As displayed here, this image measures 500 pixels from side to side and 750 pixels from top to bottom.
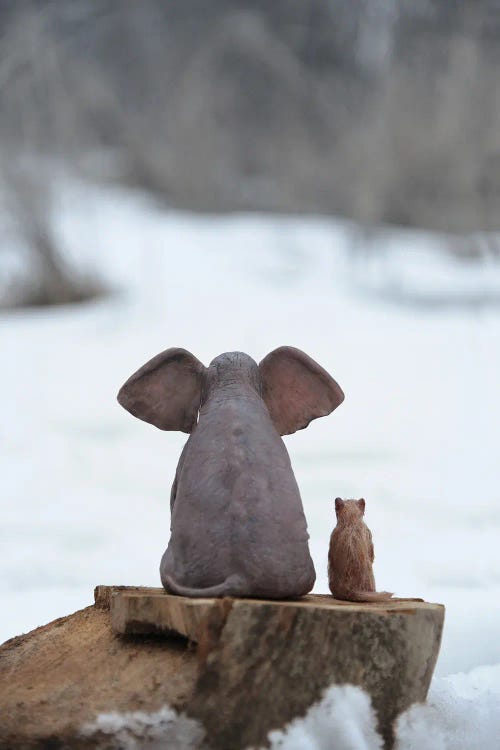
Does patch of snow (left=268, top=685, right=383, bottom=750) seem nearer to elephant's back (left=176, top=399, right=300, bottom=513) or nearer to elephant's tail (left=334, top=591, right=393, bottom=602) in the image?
elephant's tail (left=334, top=591, right=393, bottom=602)

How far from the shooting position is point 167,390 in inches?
96.6

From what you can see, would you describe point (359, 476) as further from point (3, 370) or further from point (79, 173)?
point (79, 173)

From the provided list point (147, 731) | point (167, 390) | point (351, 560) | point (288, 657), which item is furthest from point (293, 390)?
point (147, 731)

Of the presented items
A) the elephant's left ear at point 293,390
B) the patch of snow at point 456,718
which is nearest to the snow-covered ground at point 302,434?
the patch of snow at point 456,718

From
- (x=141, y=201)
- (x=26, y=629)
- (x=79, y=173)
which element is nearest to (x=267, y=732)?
(x=26, y=629)

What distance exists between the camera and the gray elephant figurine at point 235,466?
2129 mm

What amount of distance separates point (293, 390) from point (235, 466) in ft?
1.04

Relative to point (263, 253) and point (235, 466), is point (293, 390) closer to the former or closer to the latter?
point (235, 466)

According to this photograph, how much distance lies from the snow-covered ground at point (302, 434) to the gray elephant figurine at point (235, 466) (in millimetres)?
308

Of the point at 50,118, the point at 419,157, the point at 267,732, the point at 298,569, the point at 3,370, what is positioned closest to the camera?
the point at 267,732

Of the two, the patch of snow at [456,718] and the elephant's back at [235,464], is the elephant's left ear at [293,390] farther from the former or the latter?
the patch of snow at [456,718]

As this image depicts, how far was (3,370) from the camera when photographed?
5.14 metres

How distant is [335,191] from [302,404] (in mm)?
6064

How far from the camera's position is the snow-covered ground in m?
3.25
